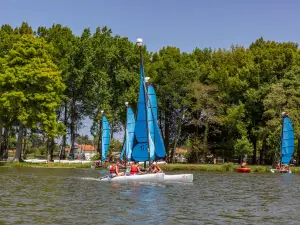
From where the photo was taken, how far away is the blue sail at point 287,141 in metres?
54.9

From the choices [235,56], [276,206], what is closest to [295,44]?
[235,56]

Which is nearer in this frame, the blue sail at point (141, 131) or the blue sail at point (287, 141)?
the blue sail at point (141, 131)

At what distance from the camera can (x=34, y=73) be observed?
188 feet

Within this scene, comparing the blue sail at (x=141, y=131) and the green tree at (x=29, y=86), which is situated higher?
the green tree at (x=29, y=86)

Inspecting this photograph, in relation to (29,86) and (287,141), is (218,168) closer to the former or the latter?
(287,141)

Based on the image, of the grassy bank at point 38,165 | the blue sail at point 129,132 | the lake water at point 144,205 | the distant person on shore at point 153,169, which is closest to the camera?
the lake water at point 144,205

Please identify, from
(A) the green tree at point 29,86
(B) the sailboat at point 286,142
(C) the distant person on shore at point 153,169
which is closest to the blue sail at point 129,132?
(A) the green tree at point 29,86

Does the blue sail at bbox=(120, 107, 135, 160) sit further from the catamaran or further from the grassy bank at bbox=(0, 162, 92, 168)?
the catamaran

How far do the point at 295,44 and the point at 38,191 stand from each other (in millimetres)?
56227

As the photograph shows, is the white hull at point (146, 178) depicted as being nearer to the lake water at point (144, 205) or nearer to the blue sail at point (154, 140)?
the lake water at point (144, 205)

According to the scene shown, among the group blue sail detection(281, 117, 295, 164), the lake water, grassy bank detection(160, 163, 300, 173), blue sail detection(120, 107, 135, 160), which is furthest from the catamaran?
blue sail detection(281, 117, 295, 164)

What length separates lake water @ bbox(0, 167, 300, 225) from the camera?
18.0 metres

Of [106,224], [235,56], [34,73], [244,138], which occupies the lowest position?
[106,224]

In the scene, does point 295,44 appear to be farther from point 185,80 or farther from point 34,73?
point 34,73
